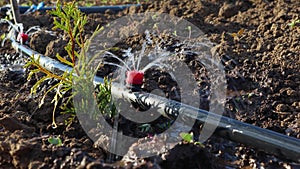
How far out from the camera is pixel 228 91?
8.41 ft

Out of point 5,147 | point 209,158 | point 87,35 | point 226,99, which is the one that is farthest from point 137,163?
point 87,35

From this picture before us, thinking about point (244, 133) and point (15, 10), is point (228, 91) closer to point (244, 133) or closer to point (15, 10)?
point (244, 133)

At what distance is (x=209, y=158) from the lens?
1.93 meters

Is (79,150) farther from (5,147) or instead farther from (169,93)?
(169,93)

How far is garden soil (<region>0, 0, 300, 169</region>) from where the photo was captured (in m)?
1.86

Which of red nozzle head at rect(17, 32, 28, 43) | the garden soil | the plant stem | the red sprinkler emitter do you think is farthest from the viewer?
the plant stem

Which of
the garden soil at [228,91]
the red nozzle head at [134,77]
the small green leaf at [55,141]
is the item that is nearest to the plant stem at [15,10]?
the garden soil at [228,91]

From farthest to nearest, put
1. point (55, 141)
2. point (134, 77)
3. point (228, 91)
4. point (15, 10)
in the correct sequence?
1. point (15, 10)
2. point (228, 91)
3. point (134, 77)
4. point (55, 141)

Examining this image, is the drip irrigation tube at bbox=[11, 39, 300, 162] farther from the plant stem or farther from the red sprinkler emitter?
the plant stem

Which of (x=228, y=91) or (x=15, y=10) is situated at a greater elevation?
(x=15, y=10)

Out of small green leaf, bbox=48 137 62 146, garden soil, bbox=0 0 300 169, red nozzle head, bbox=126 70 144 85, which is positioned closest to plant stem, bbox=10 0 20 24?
garden soil, bbox=0 0 300 169

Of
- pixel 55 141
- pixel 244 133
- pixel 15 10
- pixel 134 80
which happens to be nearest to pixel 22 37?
pixel 15 10

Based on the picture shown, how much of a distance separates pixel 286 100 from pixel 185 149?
885 millimetres

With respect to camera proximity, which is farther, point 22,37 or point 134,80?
point 22,37
